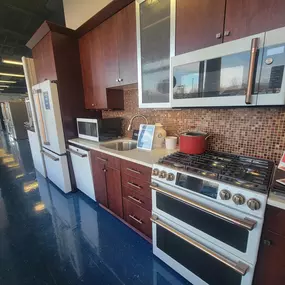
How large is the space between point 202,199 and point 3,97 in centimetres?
1883

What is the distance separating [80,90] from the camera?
2.54 m

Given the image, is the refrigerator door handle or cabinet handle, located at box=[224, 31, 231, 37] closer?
cabinet handle, located at box=[224, 31, 231, 37]

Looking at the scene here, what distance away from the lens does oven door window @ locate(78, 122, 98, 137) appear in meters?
2.19

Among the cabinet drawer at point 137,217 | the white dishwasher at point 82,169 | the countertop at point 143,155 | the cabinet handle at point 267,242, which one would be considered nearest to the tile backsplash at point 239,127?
the countertop at point 143,155

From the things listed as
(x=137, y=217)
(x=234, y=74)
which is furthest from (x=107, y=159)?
(x=234, y=74)

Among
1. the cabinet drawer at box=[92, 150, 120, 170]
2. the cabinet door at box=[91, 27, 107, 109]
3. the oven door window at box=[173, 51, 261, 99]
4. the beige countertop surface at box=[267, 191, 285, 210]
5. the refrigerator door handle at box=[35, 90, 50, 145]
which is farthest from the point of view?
the refrigerator door handle at box=[35, 90, 50, 145]

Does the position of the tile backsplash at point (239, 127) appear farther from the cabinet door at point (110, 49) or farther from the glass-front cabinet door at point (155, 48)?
the cabinet door at point (110, 49)

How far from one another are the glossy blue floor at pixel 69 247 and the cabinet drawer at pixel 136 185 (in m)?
0.59

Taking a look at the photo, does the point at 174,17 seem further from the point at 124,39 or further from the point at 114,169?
the point at 114,169

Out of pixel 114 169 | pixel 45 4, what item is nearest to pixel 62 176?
pixel 114 169

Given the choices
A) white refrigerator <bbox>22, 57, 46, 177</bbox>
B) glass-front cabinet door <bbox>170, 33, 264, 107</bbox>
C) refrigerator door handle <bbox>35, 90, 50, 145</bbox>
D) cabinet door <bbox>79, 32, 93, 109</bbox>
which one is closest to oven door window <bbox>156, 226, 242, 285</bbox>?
glass-front cabinet door <bbox>170, 33, 264, 107</bbox>

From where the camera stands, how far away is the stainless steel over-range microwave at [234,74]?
0.87 meters

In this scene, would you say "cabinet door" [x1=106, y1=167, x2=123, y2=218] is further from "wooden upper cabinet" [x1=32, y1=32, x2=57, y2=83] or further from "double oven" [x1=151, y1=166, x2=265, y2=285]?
"wooden upper cabinet" [x1=32, y1=32, x2=57, y2=83]

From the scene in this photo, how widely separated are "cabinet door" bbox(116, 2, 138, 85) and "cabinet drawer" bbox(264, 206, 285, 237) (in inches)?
61.1
